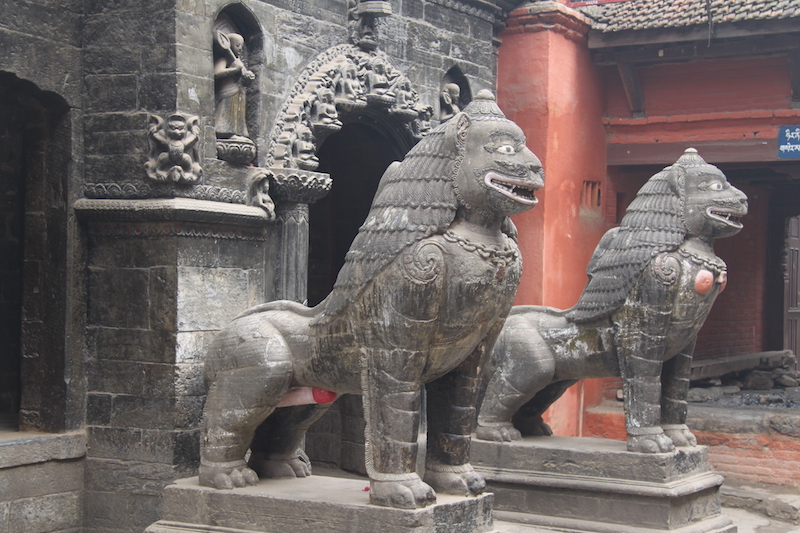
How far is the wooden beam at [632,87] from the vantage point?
10.8 metres

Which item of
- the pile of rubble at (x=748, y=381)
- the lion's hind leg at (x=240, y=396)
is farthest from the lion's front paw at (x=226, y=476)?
the pile of rubble at (x=748, y=381)

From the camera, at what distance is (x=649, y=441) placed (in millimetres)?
6969

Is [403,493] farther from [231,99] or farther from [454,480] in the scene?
[231,99]

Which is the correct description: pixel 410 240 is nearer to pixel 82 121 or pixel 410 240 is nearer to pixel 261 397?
pixel 261 397

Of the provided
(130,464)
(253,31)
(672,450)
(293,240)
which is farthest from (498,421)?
(253,31)

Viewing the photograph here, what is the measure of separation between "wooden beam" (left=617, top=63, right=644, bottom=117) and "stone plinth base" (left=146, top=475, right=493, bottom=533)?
6156 mm

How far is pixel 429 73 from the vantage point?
365 inches

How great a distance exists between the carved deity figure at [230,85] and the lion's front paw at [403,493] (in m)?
2.95

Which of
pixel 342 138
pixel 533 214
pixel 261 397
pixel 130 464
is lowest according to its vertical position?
pixel 130 464

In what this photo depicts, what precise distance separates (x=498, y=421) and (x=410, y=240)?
8.34 feet

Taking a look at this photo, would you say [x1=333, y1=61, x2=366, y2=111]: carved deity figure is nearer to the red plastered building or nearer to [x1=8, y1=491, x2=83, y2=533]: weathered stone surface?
the red plastered building

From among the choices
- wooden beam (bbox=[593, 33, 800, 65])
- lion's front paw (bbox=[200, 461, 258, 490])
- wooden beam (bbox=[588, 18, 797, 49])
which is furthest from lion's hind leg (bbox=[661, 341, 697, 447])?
wooden beam (bbox=[593, 33, 800, 65])

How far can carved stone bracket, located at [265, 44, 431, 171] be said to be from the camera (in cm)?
773

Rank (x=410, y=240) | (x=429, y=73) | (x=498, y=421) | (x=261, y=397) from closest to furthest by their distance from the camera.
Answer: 1. (x=410, y=240)
2. (x=261, y=397)
3. (x=498, y=421)
4. (x=429, y=73)
